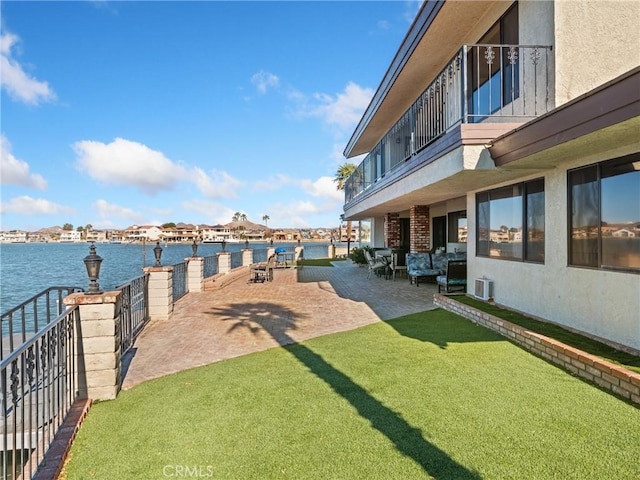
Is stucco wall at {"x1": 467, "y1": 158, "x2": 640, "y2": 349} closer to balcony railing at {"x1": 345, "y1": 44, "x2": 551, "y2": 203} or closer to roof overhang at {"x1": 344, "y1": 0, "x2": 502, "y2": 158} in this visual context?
balcony railing at {"x1": 345, "y1": 44, "x2": 551, "y2": 203}

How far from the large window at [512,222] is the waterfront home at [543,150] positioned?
28mm

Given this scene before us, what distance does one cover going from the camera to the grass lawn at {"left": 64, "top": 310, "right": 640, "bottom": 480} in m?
2.89

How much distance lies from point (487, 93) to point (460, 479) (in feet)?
26.7

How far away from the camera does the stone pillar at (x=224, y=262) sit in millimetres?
16500

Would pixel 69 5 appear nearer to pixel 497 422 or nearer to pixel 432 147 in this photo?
pixel 432 147

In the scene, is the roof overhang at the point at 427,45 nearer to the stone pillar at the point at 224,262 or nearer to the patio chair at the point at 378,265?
the patio chair at the point at 378,265

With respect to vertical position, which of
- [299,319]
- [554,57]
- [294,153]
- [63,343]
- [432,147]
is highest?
[294,153]

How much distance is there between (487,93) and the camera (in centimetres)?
846

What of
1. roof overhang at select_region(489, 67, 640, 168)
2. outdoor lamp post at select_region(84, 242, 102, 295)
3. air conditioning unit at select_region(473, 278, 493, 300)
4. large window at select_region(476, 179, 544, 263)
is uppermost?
roof overhang at select_region(489, 67, 640, 168)

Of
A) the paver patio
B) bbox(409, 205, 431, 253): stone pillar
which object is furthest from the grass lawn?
bbox(409, 205, 431, 253): stone pillar

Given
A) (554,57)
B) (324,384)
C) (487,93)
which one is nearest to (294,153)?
(487,93)

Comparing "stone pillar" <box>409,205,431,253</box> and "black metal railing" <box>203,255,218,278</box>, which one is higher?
"stone pillar" <box>409,205,431,253</box>

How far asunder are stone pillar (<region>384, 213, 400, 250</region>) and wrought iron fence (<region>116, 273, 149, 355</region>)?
1272 cm

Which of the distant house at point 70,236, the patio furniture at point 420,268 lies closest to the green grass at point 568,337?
the patio furniture at point 420,268
